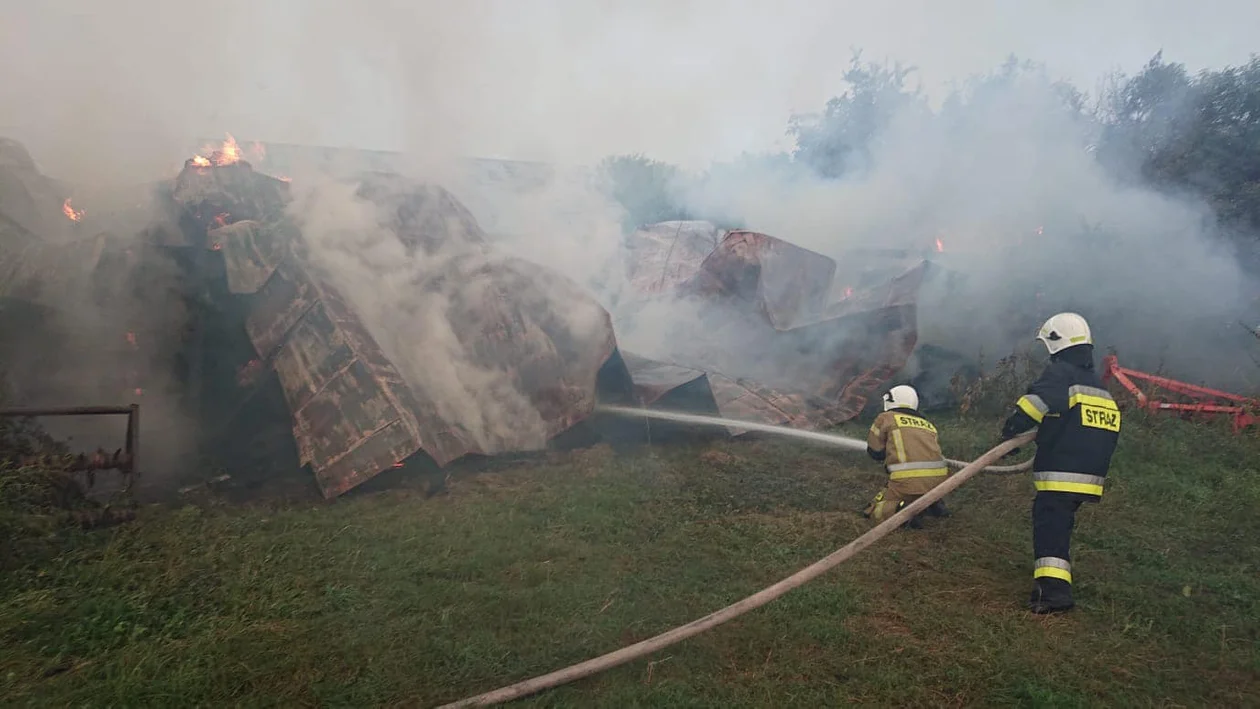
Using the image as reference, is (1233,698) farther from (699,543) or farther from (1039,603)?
(699,543)

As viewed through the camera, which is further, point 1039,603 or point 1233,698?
point 1039,603

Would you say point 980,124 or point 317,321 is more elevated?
point 980,124

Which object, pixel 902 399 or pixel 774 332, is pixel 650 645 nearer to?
pixel 902 399

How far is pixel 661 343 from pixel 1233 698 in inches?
292

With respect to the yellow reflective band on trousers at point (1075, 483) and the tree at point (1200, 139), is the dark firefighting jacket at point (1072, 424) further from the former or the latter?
the tree at point (1200, 139)

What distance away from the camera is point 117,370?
21.7 ft

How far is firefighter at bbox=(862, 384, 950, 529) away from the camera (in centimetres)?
552

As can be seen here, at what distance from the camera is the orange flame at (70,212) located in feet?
26.5

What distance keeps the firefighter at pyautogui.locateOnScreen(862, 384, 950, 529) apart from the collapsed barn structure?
232cm

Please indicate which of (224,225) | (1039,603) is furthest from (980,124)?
(224,225)

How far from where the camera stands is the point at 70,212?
814cm

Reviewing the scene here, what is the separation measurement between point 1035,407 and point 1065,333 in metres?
0.55

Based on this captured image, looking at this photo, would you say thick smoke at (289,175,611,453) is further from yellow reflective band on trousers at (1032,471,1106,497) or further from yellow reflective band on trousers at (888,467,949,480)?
yellow reflective band on trousers at (1032,471,1106,497)

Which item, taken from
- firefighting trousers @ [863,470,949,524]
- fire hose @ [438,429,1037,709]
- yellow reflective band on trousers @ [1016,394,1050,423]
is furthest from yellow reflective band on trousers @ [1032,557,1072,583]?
firefighting trousers @ [863,470,949,524]
